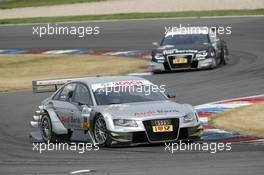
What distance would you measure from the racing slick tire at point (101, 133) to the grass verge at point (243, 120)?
269 cm

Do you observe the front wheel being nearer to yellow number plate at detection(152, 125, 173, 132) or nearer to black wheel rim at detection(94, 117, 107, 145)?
black wheel rim at detection(94, 117, 107, 145)

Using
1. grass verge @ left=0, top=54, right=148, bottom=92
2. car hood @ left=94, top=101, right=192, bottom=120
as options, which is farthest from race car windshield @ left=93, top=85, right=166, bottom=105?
grass verge @ left=0, top=54, right=148, bottom=92

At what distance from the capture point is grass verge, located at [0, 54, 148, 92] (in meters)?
28.5

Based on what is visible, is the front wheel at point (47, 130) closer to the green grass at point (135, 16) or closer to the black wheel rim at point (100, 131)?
the black wheel rim at point (100, 131)

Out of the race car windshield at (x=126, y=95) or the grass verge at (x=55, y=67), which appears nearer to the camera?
the race car windshield at (x=126, y=95)

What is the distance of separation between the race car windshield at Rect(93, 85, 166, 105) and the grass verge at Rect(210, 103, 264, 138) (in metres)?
1.68

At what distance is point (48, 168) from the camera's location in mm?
12508

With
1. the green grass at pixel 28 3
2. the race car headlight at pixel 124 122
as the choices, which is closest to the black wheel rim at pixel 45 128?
the race car headlight at pixel 124 122

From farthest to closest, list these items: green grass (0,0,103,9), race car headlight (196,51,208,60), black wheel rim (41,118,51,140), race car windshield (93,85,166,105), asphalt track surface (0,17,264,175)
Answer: green grass (0,0,103,9) → race car headlight (196,51,208,60) → black wheel rim (41,118,51,140) → race car windshield (93,85,166,105) → asphalt track surface (0,17,264,175)

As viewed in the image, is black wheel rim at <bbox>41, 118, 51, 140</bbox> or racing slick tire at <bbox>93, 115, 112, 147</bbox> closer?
racing slick tire at <bbox>93, 115, 112, 147</bbox>

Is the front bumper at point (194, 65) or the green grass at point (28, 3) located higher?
the front bumper at point (194, 65)

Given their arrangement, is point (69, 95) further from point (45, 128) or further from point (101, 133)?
→ point (101, 133)

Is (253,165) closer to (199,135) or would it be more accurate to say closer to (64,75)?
(199,135)

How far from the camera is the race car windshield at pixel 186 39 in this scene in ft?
91.9
